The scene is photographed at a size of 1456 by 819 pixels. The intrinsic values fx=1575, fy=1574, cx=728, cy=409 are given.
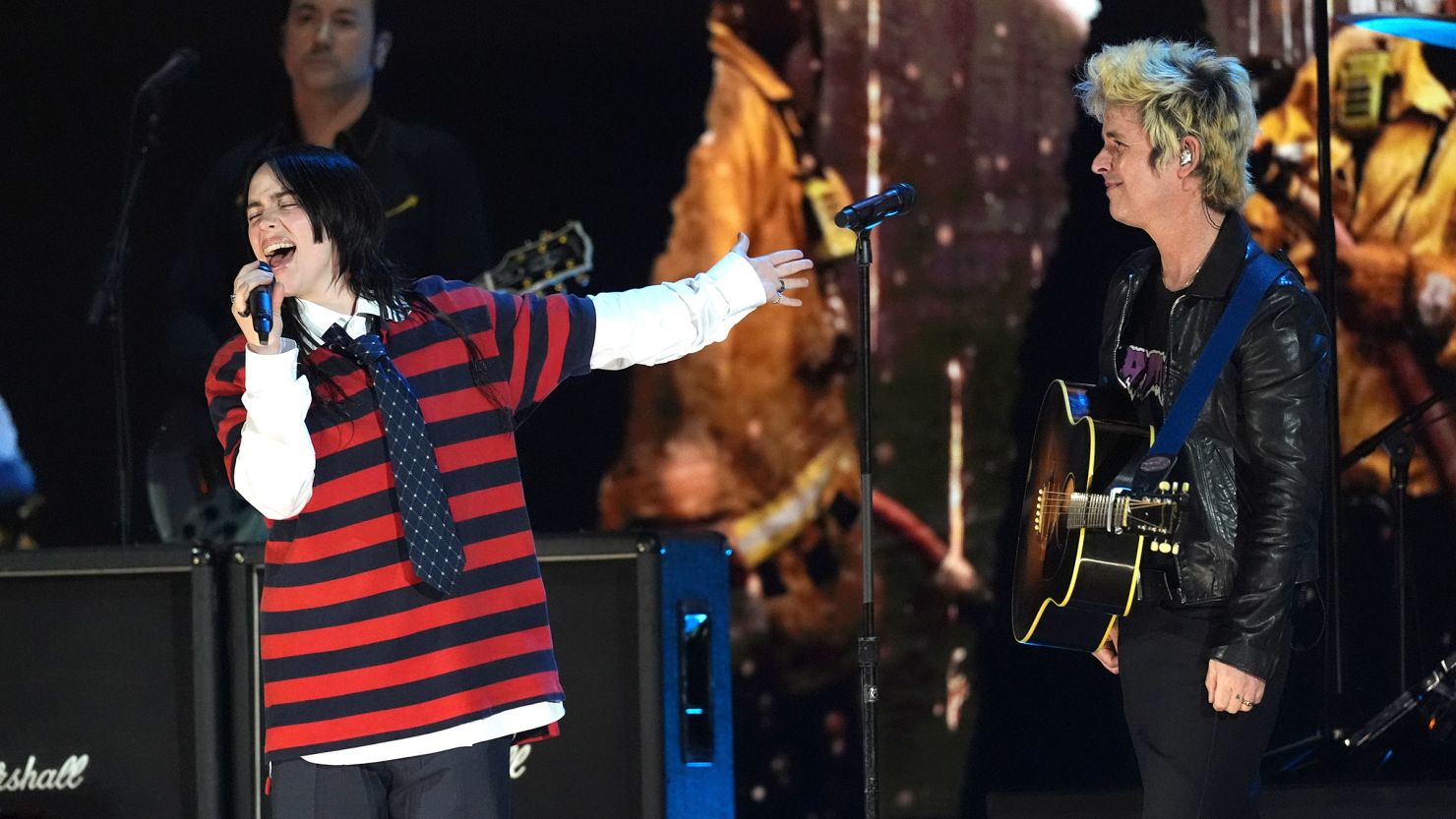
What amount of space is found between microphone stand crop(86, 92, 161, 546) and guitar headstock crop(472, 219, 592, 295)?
3.48 ft

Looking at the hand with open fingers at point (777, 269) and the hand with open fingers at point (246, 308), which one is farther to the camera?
the hand with open fingers at point (777, 269)

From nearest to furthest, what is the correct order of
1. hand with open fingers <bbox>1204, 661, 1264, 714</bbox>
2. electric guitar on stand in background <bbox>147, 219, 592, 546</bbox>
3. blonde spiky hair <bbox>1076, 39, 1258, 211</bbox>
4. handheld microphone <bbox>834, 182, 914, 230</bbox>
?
hand with open fingers <bbox>1204, 661, 1264, 714</bbox>, blonde spiky hair <bbox>1076, 39, 1258, 211</bbox>, handheld microphone <bbox>834, 182, 914, 230</bbox>, electric guitar on stand in background <bbox>147, 219, 592, 546</bbox>

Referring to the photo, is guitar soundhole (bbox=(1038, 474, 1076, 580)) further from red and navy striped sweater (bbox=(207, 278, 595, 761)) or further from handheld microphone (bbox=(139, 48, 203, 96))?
handheld microphone (bbox=(139, 48, 203, 96))

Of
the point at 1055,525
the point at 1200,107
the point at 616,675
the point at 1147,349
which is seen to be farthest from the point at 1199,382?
the point at 616,675

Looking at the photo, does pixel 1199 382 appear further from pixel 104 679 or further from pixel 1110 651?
pixel 104 679

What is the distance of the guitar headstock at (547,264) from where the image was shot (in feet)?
15.3

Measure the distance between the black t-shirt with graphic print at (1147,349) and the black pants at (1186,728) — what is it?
0.36m

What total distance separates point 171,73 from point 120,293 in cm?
68

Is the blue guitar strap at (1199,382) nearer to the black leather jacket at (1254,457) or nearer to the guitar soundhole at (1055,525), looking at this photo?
the black leather jacket at (1254,457)

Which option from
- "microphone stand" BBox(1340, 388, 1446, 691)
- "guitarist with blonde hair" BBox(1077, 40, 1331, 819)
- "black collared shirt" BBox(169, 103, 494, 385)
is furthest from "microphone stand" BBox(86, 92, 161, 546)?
"microphone stand" BBox(1340, 388, 1446, 691)

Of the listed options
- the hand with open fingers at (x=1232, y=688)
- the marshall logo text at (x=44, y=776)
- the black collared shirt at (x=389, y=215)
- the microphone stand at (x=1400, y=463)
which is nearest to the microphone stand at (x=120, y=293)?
the black collared shirt at (x=389, y=215)

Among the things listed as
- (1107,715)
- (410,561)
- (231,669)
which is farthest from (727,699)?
(1107,715)

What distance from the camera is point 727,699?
3543mm

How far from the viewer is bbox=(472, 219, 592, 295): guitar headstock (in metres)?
4.66
